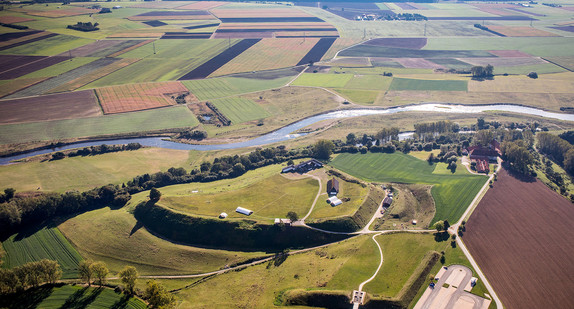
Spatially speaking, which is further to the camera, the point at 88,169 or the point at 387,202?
the point at 88,169

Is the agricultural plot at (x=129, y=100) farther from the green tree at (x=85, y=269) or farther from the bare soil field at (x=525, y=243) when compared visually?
the bare soil field at (x=525, y=243)

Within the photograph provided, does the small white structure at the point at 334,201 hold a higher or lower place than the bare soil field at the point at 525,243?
higher

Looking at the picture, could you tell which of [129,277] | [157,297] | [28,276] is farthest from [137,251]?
[157,297]

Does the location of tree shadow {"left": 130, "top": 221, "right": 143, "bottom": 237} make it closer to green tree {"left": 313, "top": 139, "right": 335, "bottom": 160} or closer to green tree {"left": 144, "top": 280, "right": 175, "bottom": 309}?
green tree {"left": 144, "top": 280, "right": 175, "bottom": 309}

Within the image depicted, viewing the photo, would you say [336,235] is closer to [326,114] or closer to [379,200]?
[379,200]

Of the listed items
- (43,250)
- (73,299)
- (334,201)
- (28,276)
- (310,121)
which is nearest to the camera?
(73,299)

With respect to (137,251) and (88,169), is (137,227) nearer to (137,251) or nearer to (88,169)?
(137,251)

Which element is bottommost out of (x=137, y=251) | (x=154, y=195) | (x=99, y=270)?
(x=137, y=251)

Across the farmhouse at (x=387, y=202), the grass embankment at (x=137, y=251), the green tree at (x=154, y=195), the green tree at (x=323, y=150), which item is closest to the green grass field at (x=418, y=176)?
the green tree at (x=323, y=150)

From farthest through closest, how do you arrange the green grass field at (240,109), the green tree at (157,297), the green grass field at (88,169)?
the green grass field at (240,109) → the green grass field at (88,169) → the green tree at (157,297)
